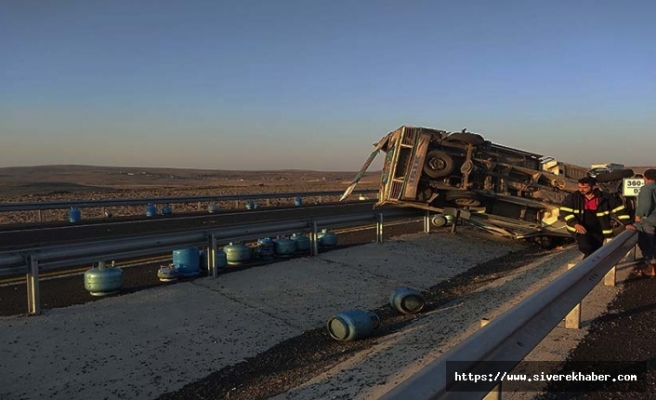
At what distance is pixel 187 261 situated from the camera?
9000mm

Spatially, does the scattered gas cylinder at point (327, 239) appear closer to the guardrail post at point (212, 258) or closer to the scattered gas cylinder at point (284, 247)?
the scattered gas cylinder at point (284, 247)

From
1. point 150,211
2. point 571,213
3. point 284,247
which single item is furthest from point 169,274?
point 150,211

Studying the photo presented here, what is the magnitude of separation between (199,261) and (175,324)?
2.27m

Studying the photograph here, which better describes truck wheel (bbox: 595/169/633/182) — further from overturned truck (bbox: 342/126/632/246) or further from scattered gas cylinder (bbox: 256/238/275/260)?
scattered gas cylinder (bbox: 256/238/275/260)

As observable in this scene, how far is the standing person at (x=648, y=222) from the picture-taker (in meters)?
8.55

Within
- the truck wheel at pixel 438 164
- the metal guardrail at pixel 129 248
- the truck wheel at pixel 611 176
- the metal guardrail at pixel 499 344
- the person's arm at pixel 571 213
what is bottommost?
the metal guardrail at pixel 129 248

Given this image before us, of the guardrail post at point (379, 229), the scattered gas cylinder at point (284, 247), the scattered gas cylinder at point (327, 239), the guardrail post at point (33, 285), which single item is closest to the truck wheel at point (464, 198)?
the guardrail post at point (379, 229)

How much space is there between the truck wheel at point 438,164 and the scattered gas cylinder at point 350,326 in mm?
7434

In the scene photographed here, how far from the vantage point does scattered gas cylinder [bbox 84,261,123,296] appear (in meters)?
7.76

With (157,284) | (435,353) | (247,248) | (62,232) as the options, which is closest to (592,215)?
(435,353)

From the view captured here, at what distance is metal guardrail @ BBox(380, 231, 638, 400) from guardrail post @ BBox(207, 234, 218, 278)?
225 inches

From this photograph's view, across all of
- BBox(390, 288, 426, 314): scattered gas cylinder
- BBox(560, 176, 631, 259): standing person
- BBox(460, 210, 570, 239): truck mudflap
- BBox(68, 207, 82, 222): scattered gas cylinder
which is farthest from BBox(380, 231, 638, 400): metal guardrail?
BBox(68, 207, 82, 222): scattered gas cylinder

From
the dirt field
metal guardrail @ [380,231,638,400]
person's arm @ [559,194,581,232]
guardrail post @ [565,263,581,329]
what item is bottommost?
the dirt field

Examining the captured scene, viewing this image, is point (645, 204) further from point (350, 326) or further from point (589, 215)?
point (350, 326)
